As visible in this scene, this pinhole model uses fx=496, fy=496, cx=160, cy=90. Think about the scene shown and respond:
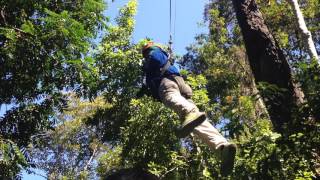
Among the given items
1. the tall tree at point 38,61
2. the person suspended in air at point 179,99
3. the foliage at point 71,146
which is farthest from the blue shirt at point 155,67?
the foliage at point 71,146

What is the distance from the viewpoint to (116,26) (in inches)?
529

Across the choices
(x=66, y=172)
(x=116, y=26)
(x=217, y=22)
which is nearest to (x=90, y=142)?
(x=66, y=172)

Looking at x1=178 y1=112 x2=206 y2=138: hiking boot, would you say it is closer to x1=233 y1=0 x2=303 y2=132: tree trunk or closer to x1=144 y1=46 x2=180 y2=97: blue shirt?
x1=233 y1=0 x2=303 y2=132: tree trunk

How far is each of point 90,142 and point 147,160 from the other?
13.6 m

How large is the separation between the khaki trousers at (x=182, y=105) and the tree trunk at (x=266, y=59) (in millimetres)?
563

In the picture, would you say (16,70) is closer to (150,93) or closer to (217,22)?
(150,93)

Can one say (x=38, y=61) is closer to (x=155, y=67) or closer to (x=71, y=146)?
(x=155, y=67)

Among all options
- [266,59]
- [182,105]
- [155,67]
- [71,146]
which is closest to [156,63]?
[155,67]

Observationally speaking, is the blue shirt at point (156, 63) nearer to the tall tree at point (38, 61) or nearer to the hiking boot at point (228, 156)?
the hiking boot at point (228, 156)

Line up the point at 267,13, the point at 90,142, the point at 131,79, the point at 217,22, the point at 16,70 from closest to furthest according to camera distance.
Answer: the point at 16,70
the point at 131,79
the point at 267,13
the point at 217,22
the point at 90,142

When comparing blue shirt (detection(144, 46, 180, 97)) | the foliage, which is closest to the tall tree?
blue shirt (detection(144, 46, 180, 97))

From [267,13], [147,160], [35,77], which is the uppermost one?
[267,13]

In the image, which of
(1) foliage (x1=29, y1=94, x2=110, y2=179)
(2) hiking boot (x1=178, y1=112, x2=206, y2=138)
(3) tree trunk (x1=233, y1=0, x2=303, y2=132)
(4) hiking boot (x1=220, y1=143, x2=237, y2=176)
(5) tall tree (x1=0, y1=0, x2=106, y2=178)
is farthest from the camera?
(1) foliage (x1=29, y1=94, x2=110, y2=179)

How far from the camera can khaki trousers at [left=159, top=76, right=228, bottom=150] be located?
4621 mm
